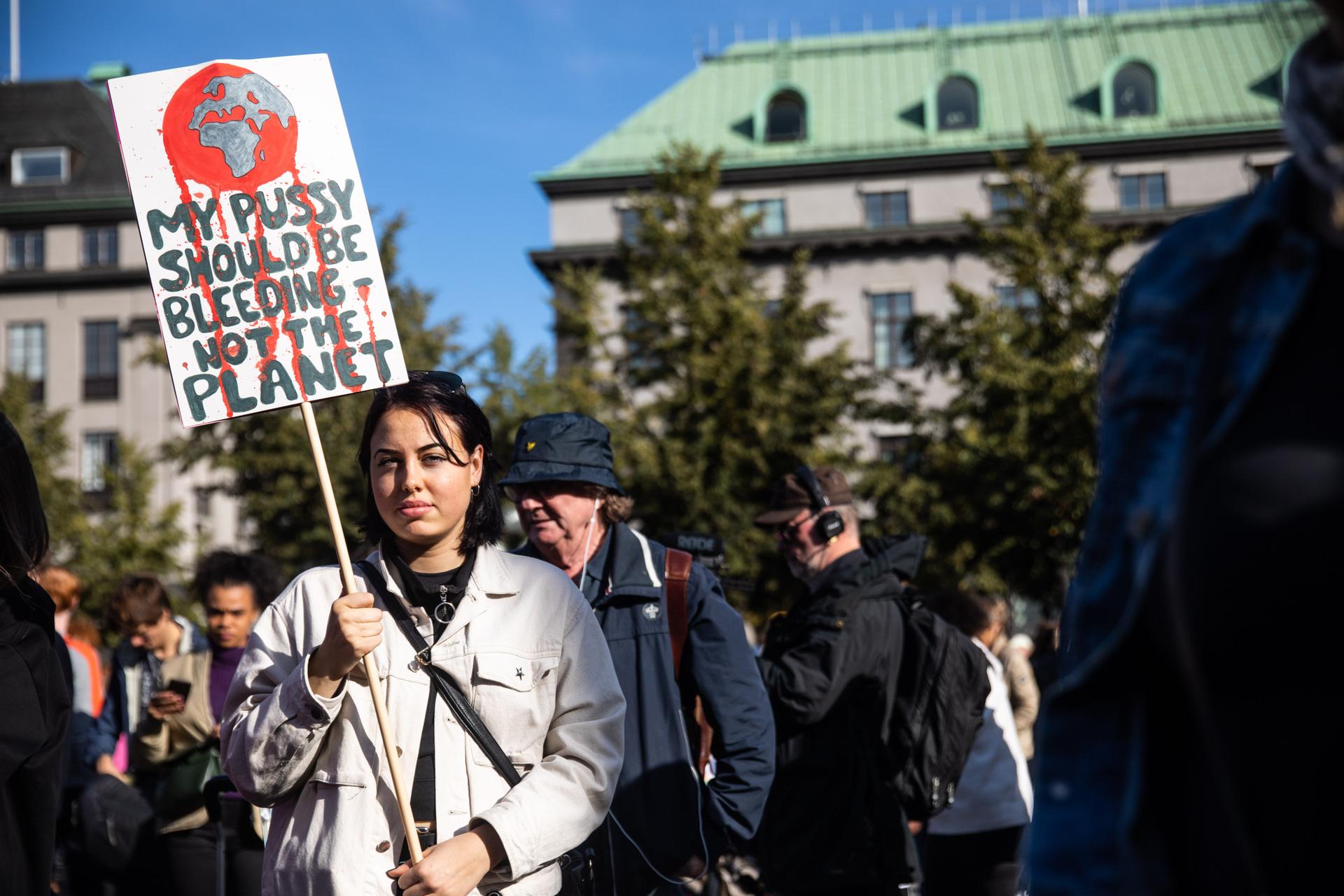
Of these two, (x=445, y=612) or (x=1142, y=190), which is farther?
(x=1142, y=190)

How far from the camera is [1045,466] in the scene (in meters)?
24.4

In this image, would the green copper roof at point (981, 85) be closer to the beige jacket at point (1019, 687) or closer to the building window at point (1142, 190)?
the building window at point (1142, 190)

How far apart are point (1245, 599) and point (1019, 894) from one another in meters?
5.27

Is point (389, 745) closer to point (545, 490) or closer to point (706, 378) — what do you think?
point (545, 490)

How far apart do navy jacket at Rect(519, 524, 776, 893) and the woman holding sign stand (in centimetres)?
91

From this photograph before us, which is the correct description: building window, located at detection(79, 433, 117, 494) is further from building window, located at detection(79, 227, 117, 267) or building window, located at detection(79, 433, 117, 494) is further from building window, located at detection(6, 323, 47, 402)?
building window, located at detection(79, 227, 117, 267)

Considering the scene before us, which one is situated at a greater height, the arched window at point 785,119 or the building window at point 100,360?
the arched window at point 785,119

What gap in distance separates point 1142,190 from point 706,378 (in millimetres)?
20751

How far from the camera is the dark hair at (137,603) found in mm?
7613

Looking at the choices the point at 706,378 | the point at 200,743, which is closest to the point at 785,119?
the point at 706,378

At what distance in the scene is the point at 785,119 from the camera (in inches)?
1715

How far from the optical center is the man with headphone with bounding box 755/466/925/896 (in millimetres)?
5812

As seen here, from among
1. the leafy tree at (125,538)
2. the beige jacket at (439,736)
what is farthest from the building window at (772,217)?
the beige jacket at (439,736)

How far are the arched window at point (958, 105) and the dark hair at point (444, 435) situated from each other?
40864mm
